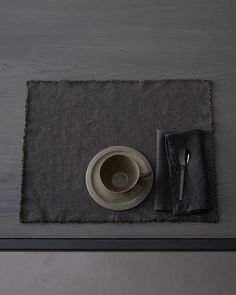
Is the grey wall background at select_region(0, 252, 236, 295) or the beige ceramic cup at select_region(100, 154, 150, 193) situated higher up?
the beige ceramic cup at select_region(100, 154, 150, 193)

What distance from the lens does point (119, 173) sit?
827 mm

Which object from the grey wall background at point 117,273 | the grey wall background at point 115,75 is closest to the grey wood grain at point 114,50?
the grey wall background at point 115,75

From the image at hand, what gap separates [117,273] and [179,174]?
240 mm

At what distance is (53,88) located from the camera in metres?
0.91

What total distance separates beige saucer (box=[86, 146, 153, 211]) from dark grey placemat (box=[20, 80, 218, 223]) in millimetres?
15

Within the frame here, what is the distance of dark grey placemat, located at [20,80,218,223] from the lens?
0.82 metres

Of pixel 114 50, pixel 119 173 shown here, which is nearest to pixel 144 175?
pixel 119 173

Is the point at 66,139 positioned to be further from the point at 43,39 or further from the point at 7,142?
the point at 43,39

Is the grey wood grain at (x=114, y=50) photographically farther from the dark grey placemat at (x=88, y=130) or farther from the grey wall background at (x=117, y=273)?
the grey wall background at (x=117, y=273)

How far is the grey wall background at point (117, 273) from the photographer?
0.75 m

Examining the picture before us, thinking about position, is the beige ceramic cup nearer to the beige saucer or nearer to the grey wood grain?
the beige saucer

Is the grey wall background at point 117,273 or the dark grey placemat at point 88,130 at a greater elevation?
the dark grey placemat at point 88,130

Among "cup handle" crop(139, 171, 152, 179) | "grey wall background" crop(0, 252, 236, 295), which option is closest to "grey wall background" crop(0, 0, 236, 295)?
"grey wall background" crop(0, 252, 236, 295)

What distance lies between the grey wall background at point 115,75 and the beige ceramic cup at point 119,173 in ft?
0.28
